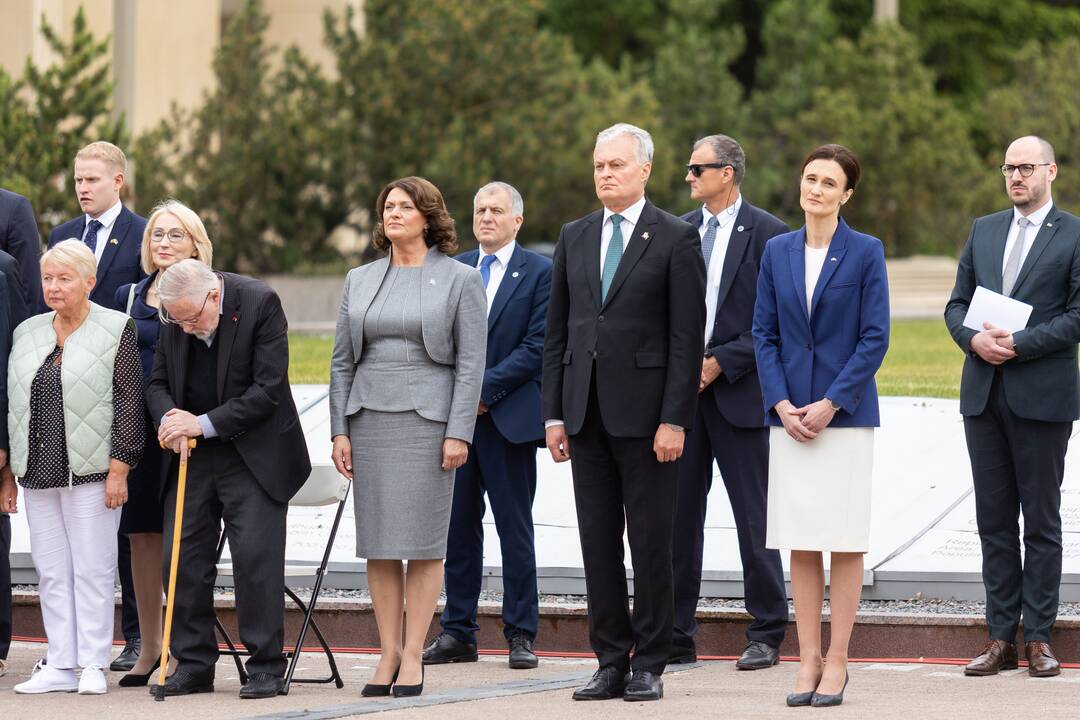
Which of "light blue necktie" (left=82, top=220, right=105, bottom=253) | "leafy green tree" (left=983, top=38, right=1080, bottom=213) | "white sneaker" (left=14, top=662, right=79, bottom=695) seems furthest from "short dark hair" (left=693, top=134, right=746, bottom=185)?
"leafy green tree" (left=983, top=38, right=1080, bottom=213)

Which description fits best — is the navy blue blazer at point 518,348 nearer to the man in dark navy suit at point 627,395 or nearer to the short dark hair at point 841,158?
the man in dark navy suit at point 627,395

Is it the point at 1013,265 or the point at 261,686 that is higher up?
the point at 1013,265

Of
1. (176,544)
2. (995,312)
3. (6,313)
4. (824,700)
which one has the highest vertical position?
(995,312)

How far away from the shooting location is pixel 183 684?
261 inches

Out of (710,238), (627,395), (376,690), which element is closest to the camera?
(627,395)

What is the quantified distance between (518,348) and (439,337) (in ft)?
3.42

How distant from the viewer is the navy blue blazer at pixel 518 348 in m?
7.55

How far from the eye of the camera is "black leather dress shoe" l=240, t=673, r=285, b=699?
21.5ft

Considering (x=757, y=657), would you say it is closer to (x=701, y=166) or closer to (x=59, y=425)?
(x=701, y=166)

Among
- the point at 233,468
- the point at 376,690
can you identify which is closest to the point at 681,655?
the point at 376,690

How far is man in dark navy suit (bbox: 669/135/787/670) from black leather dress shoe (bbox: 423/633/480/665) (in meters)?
0.92

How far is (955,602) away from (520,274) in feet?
7.92

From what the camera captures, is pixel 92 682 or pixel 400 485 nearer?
pixel 400 485

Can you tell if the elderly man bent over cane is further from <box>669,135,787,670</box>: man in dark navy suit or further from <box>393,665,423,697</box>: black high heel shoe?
<box>669,135,787,670</box>: man in dark navy suit
